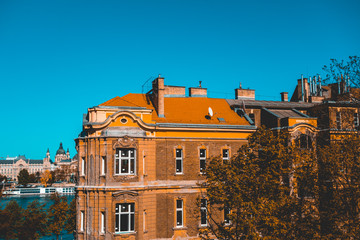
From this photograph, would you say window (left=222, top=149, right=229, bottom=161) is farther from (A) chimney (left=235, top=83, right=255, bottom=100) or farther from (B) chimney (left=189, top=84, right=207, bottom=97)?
(A) chimney (left=235, top=83, right=255, bottom=100)

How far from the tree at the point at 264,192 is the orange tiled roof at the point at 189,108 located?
9.62 meters

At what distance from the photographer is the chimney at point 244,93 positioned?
3753 centimetres

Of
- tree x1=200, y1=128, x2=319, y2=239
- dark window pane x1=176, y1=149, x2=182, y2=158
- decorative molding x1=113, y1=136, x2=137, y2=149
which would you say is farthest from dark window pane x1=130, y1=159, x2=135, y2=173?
tree x1=200, y1=128, x2=319, y2=239

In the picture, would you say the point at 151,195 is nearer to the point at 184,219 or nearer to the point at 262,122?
the point at 184,219

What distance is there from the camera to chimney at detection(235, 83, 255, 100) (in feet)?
123

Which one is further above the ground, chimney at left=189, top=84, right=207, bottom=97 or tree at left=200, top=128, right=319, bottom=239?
chimney at left=189, top=84, right=207, bottom=97

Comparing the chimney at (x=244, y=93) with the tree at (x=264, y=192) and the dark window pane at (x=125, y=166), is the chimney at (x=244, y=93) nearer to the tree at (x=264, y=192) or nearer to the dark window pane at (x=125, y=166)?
the dark window pane at (x=125, y=166)

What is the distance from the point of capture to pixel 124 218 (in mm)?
25484

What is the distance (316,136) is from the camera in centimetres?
2995

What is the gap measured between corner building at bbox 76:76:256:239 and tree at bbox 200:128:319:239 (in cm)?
549

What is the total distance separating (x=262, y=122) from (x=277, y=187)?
1501 cm

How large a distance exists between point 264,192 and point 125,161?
11.9 m

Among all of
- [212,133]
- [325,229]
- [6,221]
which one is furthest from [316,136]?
[6,221]

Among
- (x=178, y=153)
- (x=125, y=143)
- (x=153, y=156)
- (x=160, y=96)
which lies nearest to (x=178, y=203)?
(x=178, y=153)
